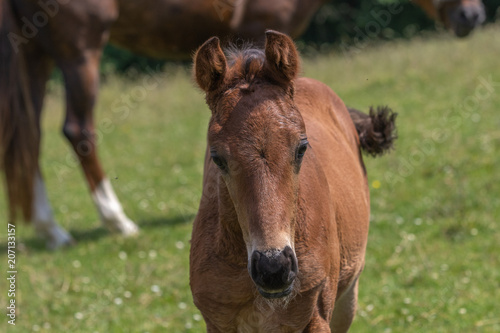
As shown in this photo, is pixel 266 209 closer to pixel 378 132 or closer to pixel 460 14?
pixel 378 132

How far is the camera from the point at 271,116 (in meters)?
2.36

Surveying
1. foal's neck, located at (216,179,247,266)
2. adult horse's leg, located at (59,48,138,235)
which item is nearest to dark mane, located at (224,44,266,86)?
foal's neck, located at (216,179,247,266)

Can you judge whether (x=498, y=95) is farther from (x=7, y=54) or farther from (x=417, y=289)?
(x=7, y=54)

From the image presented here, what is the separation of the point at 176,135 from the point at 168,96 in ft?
9.93

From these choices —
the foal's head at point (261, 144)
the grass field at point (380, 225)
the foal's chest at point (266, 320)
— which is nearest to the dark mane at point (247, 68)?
the foal's head at point (261, 144)

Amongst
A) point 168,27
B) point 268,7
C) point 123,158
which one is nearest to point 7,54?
point 168,27

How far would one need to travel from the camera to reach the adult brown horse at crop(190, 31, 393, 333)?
2.28m

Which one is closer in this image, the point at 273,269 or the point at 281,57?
the point at 273,269

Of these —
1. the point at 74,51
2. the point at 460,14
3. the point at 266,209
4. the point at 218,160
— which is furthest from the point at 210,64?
the point at 460,14

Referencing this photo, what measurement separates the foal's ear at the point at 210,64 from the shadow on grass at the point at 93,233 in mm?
4140

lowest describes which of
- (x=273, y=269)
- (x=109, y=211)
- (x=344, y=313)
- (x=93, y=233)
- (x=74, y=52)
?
(x=93, y=233)

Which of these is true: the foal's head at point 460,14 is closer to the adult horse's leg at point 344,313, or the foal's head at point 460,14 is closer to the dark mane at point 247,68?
the adult horse's leg at point 344,313

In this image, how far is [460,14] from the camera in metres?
7.39

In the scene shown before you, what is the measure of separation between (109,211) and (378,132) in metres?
3.41
